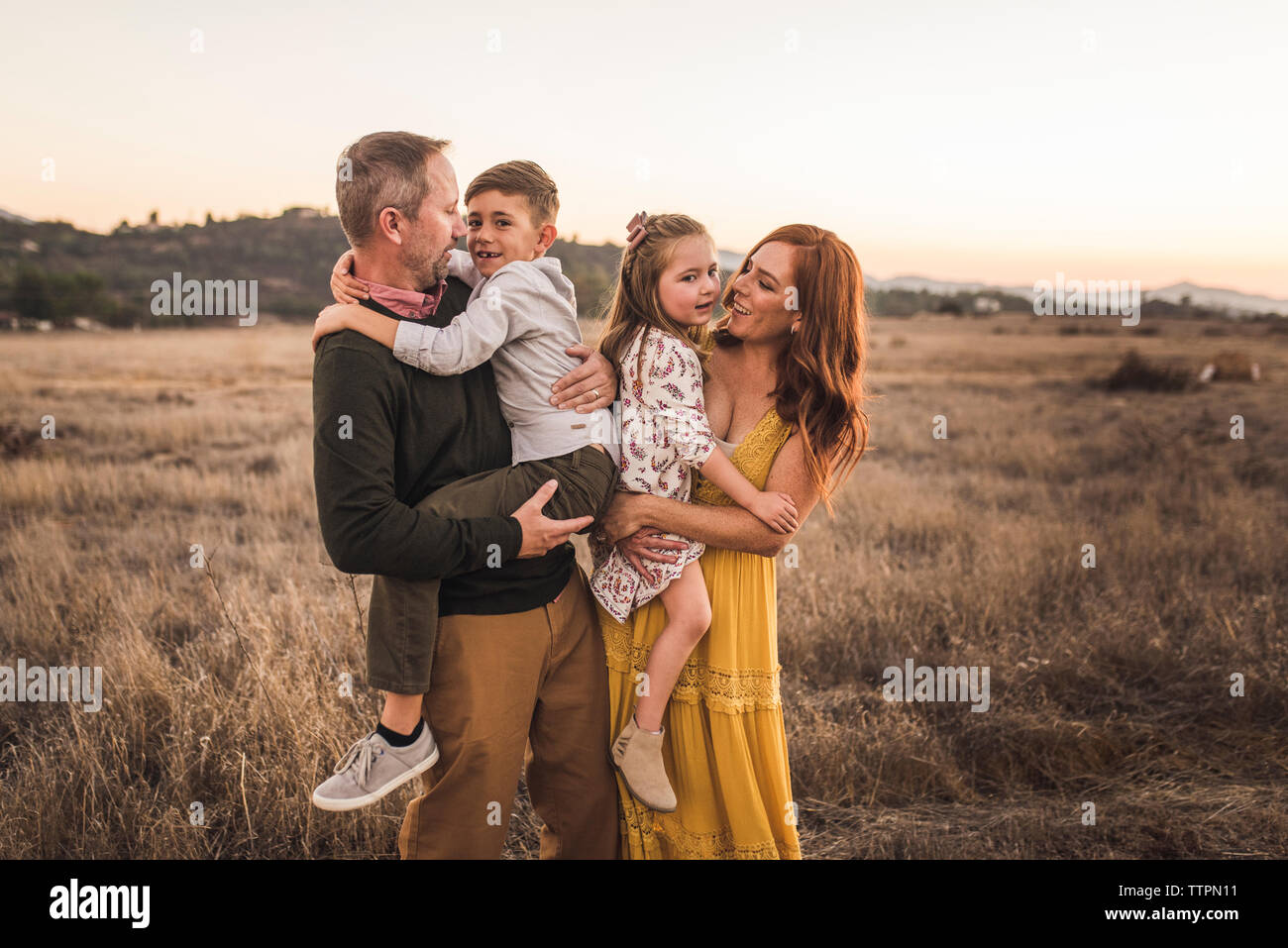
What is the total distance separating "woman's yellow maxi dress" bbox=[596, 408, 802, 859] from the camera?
284 centimetres

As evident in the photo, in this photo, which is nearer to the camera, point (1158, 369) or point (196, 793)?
point (196, 793)

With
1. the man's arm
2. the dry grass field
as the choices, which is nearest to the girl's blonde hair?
the man's arm

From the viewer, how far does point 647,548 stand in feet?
8.98

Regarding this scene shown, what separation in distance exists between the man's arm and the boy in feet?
0.32

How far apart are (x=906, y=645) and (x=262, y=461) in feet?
29.6

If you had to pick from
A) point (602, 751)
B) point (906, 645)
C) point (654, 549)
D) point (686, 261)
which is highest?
point (686, 261)

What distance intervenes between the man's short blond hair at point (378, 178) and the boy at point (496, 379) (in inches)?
8.0

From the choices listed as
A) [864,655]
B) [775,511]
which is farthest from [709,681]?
[864,655]

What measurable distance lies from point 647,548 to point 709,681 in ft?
1.81

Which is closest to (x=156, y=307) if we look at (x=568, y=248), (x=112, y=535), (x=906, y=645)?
(x=112, y=535)

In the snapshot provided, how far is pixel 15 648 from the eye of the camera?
17.1 ft

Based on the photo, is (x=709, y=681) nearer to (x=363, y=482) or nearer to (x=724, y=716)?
(x=724, y=716)

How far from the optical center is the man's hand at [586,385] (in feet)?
8.50

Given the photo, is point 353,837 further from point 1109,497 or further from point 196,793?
point 1109,497
